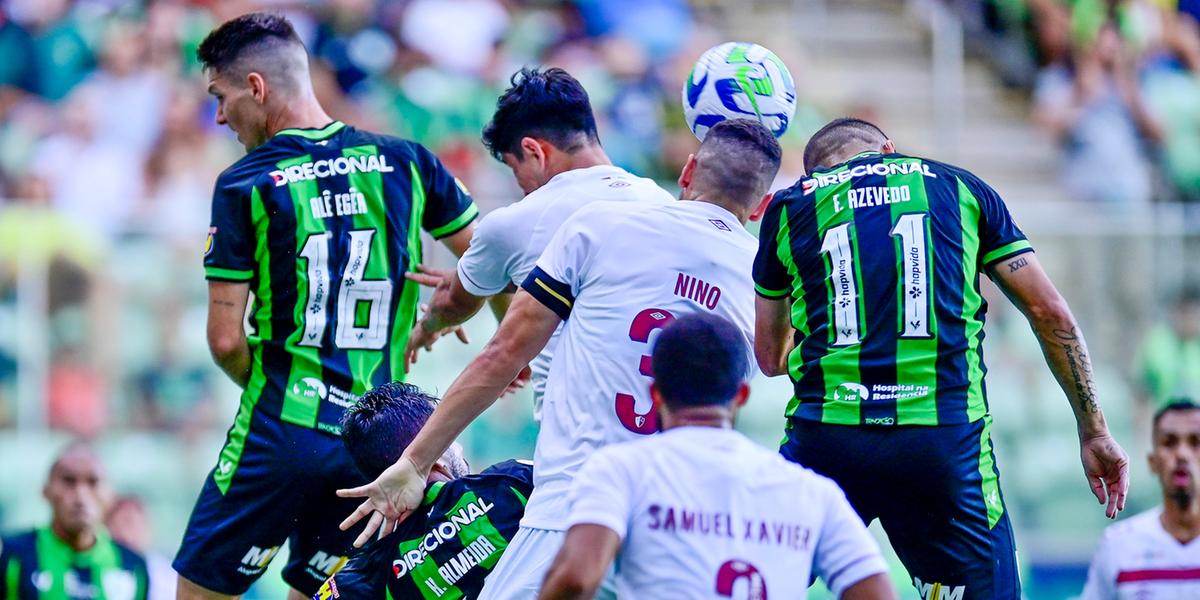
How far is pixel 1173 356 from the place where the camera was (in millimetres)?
11406

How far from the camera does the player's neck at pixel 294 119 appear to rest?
22.0 feet

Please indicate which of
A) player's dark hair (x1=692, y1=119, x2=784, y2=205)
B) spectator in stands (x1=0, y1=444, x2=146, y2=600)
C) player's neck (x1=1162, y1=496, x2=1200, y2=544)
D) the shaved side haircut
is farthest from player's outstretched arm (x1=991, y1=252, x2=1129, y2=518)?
spectator in stands (x1=0, y1=444, x2=146, y2=600)

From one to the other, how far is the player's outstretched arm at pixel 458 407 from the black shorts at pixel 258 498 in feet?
3.35

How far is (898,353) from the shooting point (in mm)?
5504

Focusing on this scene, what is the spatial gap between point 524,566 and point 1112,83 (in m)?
10.5

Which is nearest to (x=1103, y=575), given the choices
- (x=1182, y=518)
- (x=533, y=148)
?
(x=1182, y=518)

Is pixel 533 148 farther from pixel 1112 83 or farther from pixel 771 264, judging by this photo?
pixel 1112 83

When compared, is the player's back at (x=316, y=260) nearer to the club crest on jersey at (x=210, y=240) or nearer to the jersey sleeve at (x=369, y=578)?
the club crest on jersey at (x=210, y=240)

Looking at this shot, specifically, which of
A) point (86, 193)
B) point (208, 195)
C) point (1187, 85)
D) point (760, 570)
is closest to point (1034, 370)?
point (1187, 85)

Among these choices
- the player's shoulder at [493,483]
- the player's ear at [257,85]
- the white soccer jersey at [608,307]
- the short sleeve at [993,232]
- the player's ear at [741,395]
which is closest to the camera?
the player's ear at [741,395]

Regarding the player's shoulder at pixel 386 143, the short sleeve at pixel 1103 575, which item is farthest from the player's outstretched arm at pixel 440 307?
the short sleeve at pixel 1103 575

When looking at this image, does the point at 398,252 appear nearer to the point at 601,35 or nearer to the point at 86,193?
the point at 86,193

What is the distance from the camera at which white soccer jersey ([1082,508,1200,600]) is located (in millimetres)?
8531

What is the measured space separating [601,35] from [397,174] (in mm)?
8014
